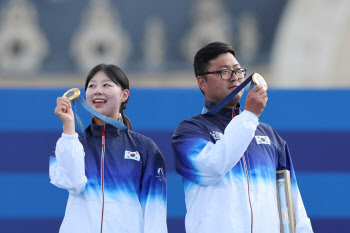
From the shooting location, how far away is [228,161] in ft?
9.21

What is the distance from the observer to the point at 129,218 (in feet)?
9.73

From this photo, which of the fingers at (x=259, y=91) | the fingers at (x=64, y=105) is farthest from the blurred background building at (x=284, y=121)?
the fingers at (x=259, y=91)

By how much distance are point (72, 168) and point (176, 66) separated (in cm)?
3533

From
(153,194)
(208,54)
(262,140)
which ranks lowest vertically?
(153,194)

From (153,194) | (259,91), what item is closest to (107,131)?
(153,194)

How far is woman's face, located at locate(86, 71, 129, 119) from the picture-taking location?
3195mm

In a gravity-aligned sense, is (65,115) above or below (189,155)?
above

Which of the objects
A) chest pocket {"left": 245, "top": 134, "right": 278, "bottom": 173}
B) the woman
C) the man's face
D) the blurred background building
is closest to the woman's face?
the woman

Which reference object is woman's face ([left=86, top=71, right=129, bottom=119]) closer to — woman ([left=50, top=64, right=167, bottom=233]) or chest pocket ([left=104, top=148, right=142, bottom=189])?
woman ([left=50, top=64, right=167, bottom=233])

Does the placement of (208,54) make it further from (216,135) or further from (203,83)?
(216,135)

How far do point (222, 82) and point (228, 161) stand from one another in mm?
522

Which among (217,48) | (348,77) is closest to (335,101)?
(217,48)

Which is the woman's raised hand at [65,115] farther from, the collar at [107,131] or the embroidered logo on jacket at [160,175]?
the embroidered logo on jacket at [160,175]

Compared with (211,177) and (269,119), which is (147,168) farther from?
(269,119)
